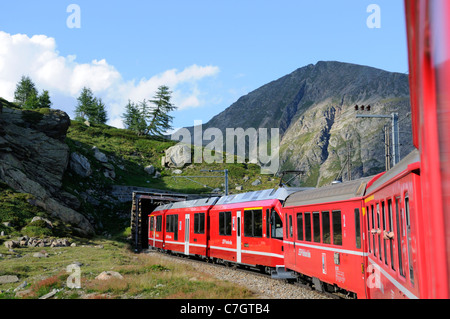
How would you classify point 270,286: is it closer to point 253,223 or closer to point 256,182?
point 253,223

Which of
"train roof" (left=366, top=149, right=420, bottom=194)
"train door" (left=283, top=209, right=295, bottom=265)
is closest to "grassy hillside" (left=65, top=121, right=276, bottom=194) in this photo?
"train door" (left=283, top=209, right=295, bottom=265)

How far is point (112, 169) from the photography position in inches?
2667

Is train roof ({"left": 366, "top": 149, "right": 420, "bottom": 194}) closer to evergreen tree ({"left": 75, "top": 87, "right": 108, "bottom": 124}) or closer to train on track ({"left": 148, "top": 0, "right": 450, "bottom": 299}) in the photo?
train on track ({"left": 148, "top": 0, "right": 450, "bottom": 299})

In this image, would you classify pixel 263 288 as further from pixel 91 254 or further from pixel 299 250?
pixel 91 254

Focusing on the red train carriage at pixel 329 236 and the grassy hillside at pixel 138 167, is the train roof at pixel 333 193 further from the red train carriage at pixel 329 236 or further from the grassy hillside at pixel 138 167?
the grassy hillside at pixel 138 167

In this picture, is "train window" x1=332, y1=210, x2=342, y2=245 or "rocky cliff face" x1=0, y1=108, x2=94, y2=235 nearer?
"train window" x1=332, y1=210, x2=342, y2=245

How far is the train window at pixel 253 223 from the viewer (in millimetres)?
18406

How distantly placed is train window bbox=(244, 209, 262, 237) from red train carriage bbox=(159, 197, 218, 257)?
524cm

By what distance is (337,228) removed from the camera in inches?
462

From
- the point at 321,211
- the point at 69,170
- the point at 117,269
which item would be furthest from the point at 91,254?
the point at 69,170

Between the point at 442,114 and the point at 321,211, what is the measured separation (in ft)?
36.1

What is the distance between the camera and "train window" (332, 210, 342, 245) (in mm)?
11578

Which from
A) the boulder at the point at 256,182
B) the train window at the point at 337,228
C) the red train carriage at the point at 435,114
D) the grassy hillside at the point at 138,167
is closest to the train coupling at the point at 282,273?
the train window at the point at 337,228
